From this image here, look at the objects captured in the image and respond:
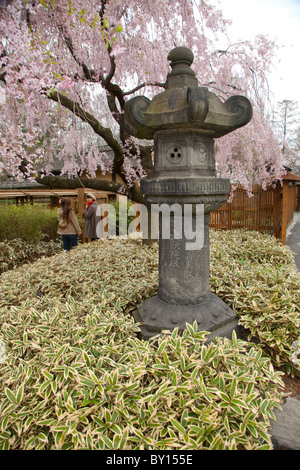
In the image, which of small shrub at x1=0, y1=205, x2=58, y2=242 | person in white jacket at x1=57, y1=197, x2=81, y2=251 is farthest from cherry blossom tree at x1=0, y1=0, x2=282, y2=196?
small shrub at x1=0, y1=205, x2=58, y2=242

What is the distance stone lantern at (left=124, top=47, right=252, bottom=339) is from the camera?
97.0 inches

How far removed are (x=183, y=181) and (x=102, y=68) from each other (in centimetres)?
378

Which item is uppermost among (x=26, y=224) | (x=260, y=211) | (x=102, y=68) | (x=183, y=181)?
(x=102, y=68)

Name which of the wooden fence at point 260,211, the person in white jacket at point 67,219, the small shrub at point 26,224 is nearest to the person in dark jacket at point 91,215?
the person in white jacket at point 67,219

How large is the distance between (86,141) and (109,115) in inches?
33.5

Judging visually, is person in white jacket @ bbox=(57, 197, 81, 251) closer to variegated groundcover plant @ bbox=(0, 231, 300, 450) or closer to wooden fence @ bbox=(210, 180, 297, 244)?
variegated groundcover plant @ bbox=(0, 231, 300, 450)

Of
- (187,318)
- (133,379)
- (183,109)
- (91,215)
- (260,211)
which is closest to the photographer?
(133,379)

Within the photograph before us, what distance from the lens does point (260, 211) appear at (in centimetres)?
837

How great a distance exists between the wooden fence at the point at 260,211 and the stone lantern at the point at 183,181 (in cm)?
594

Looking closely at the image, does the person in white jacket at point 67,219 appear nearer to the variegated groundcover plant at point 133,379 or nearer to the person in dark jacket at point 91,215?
the person in dark jacket at point 91,215

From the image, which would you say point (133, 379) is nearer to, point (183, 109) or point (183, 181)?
point (183, 181)

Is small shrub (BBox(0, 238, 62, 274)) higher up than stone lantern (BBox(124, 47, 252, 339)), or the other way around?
stone lantern (BBox(124, 47, 252, 339))

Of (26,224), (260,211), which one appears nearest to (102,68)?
(26,224)

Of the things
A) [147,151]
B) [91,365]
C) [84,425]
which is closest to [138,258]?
[147,151]
